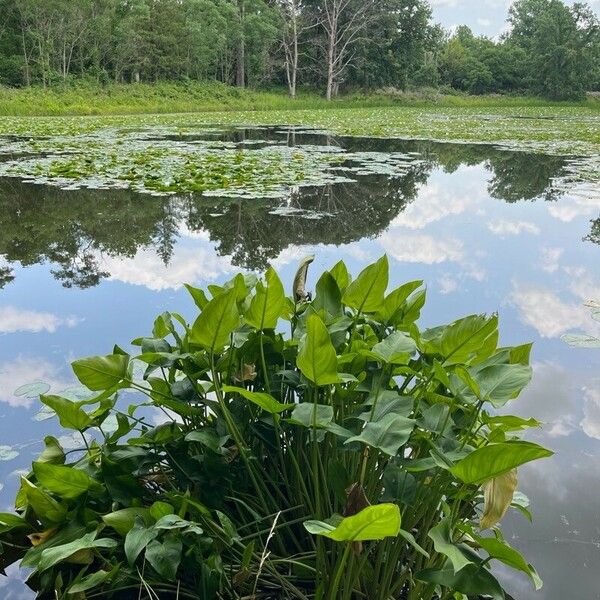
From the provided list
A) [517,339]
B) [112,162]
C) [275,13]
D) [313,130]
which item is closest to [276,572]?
[517,339]

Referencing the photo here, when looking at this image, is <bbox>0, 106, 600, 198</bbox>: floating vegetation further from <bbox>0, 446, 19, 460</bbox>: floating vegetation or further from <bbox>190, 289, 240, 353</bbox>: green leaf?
<bbox>190, 289, 240, 353</bbox>: green leaf

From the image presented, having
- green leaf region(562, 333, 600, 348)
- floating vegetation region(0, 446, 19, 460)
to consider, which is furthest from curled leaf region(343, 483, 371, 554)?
green leaf region(562, 333, 600, 348)

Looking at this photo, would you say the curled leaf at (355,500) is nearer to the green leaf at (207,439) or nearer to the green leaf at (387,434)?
the green leaf at (387,434)

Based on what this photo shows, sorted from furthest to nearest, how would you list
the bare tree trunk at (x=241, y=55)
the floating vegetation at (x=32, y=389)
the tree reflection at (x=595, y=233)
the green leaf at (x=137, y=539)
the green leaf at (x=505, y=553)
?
the bare tree trunk at (x=241, y=55)
the tree reflection at (x=595, y=233)
the floating vegetation at (x=32, y=389)
the green leaf at (x=137, y=539)
the green leaf at (x=505, y=553)

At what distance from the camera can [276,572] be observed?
39.6 inches

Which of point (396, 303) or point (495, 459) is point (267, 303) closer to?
point (396, 303)

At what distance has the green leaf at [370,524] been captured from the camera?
0.68m

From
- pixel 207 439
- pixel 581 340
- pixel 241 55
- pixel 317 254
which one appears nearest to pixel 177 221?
pixel 317 254

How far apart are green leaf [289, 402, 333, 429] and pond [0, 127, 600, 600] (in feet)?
2.02

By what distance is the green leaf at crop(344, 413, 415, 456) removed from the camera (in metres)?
0.85

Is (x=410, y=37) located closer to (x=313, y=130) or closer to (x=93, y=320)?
(x=313, y=130)

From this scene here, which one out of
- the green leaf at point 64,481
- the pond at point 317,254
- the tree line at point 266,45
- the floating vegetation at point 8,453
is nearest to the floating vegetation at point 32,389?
the pond at point 317,254

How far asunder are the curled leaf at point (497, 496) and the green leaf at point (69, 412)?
27.9 inches

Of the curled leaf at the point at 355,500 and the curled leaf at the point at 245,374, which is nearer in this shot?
the curled leaf at the point at 355,500
